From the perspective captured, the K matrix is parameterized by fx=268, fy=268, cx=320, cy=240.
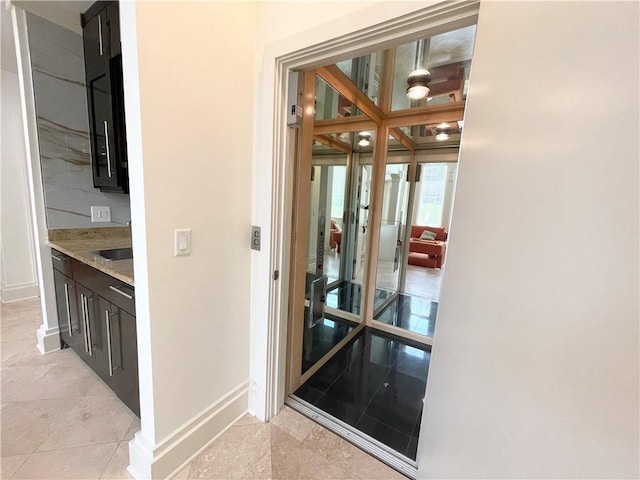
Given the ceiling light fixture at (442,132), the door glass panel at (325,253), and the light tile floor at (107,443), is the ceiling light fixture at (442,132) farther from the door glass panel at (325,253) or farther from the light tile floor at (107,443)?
the light tile floor at (107,443)

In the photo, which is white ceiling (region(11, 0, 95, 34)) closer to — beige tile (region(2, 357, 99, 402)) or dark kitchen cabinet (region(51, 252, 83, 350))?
dark kitchen cabinet (region(51, 252, 83, 350))

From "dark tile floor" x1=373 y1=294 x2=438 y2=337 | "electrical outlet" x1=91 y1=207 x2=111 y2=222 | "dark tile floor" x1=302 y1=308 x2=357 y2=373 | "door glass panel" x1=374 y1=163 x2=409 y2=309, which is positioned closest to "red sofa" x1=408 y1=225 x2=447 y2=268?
"dark tile floor" x1=373 y1=294 x2=438 y2=337

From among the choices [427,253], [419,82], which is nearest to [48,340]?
[419,82]

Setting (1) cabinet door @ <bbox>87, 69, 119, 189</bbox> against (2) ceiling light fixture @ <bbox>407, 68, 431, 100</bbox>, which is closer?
(1) cabinet door @ <bbox>87, 69, 119, 189</bbox>

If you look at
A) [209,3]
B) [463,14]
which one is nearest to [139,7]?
[209,3]

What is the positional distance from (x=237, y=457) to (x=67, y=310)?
5.73 ft

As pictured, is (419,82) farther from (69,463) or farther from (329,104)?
(69,463)

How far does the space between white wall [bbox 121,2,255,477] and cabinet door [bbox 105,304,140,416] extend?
0.77 feet

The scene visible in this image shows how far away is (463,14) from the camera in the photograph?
935mm

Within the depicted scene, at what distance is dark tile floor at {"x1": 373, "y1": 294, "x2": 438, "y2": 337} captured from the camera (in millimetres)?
2906

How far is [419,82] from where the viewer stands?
2.29 meters

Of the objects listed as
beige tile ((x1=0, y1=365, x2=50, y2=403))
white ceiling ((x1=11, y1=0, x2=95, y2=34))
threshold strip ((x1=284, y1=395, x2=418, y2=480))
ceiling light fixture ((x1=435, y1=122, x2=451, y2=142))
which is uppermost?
white ceiling ((x1=11, y1=0, x2=95, y2=34))

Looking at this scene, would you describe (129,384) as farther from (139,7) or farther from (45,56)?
(45,56)

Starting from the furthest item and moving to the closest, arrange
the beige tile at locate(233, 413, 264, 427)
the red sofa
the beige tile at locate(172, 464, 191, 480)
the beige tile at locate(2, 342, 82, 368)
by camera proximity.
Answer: the red sofa → the beige tile at locate(2, 342, 82, 368) → the beige tile at locate(233, 413, 264, 427) → the beige tile at locate(172, 464, 191, 480)
